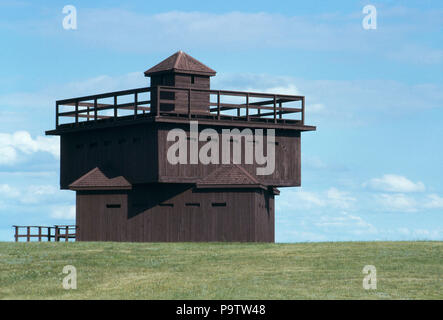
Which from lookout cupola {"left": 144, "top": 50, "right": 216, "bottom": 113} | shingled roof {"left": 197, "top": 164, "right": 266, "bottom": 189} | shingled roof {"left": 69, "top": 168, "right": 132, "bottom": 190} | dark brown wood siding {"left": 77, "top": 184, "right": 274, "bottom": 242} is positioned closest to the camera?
shingled roof {"left": 197, "top": 164, "right": 266, "bottom": 189}

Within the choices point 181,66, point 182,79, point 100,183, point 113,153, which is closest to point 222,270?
point 100,183

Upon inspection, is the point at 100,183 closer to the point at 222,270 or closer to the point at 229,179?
the point at 229,179

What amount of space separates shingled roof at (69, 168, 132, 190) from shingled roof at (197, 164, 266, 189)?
16.3 feet

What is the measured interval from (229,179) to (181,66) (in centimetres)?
893

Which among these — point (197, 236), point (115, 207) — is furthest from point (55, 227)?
point (197, 236)

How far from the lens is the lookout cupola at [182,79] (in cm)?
4762

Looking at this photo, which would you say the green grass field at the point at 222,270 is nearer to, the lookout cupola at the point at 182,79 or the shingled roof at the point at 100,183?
the shingled roof at the point at 100,183

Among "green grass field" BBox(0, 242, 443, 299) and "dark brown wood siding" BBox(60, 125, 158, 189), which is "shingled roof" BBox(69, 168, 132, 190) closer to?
"dark brown wood siding" BBox(60, 125, 158, 189)

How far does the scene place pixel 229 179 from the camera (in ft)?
147

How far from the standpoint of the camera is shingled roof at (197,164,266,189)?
44.3 meters

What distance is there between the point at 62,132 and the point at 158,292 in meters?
26.9

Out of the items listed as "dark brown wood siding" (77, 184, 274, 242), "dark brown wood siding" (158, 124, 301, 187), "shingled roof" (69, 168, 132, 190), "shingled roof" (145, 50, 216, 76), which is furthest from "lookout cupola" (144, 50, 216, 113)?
"dark brown wood siding" (77, 184, 274, 242)

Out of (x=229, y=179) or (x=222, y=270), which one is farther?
(x=229, y=179)

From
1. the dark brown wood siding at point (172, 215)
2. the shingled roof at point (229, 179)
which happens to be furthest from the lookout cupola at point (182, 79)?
the dark brown wood siding at point (172, 215)
